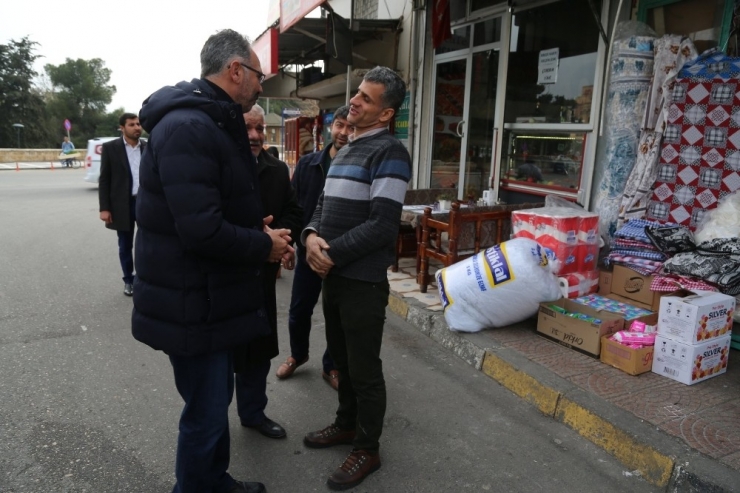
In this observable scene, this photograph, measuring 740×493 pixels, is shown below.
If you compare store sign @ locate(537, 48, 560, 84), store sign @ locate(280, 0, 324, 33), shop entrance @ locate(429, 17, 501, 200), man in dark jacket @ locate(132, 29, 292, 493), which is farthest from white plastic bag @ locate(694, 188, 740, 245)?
store sign @ locate(280, 0, 324, 33)

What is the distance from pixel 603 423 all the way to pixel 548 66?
4434 millimetres

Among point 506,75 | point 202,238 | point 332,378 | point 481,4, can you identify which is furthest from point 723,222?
point 481,4

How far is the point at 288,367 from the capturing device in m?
3.65

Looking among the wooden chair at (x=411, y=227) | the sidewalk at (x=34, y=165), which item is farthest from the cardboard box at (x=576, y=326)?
the sidewalk at (x=34, y=165)

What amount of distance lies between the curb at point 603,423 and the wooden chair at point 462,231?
3.19ft

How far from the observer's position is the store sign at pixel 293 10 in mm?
6825

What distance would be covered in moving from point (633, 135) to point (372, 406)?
146 inches

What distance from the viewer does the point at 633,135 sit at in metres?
4.76

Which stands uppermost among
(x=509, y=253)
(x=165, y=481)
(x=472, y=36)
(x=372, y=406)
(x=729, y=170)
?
(x=472, y=36)

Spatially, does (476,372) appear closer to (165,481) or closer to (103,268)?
(165,481)

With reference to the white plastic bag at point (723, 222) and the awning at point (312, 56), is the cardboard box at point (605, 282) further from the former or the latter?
the awning at point (312, 56)

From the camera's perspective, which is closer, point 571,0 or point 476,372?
point 476,372

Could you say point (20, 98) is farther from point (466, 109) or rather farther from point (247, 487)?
point (247, 487)

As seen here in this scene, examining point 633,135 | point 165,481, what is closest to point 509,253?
point 633,135
